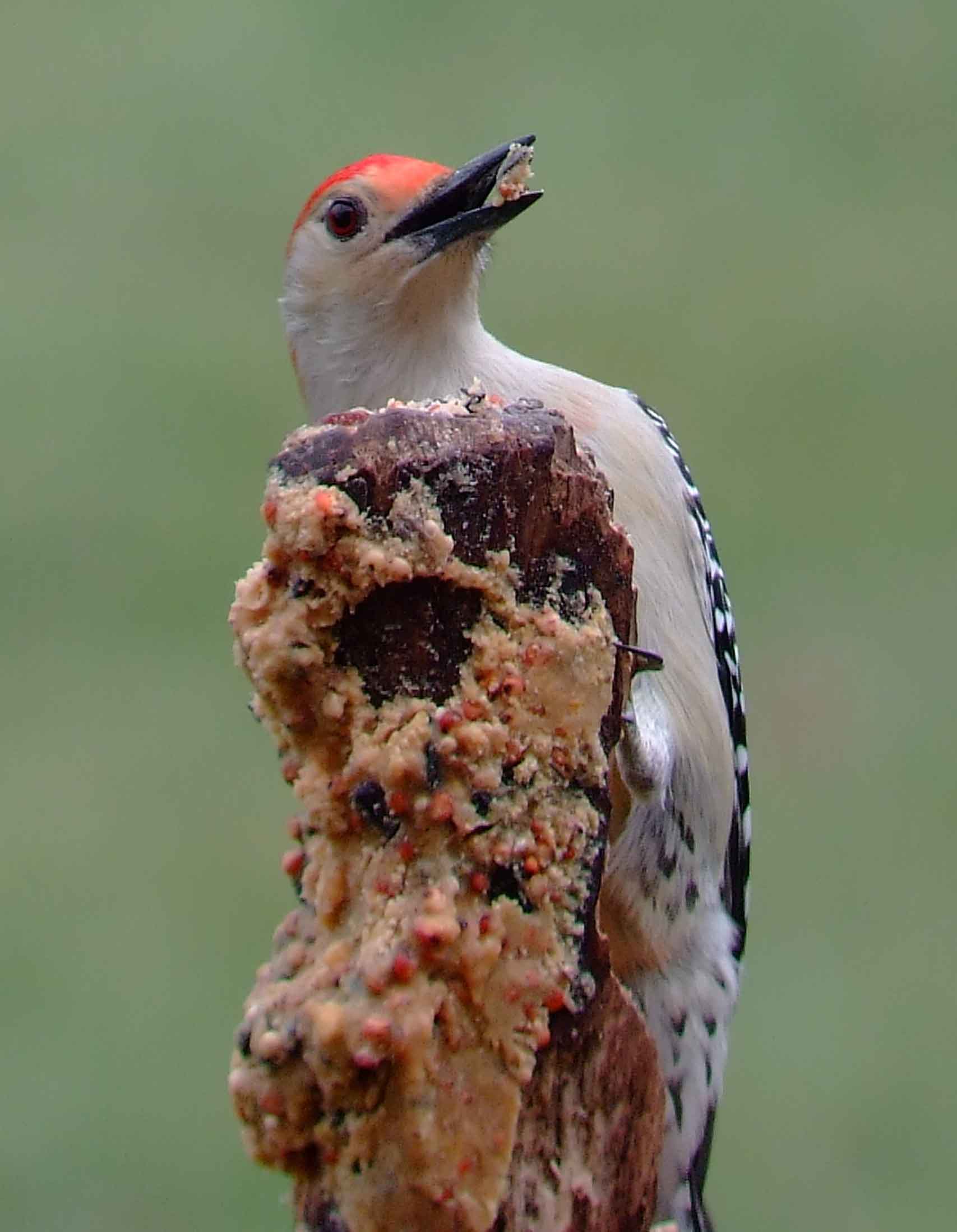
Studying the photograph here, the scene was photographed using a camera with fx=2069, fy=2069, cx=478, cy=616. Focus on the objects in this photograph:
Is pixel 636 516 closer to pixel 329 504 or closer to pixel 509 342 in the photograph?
pixel 329 504

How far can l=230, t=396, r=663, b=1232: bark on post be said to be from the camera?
94.2 inches

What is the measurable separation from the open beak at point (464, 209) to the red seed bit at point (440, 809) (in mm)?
1945

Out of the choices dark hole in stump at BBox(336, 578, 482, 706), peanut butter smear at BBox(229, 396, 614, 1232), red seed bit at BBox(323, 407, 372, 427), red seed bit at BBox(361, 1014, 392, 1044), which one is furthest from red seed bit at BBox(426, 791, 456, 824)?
red seed bit at BBox(323, 407, 372, 427)

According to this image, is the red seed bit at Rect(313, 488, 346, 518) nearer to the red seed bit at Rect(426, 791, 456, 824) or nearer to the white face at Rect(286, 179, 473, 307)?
the red seed bit at Rect(426, 791, 456, 824)

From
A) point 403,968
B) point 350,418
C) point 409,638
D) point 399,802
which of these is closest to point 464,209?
point 350,418

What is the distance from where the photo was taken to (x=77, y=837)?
848 centimetres

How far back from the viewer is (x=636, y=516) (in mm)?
4152

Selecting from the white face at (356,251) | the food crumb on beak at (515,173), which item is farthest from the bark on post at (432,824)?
the white face at (356,251)

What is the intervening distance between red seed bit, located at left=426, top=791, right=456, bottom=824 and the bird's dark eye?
2302mm

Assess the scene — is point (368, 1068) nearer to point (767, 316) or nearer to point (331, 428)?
point (331, 428)

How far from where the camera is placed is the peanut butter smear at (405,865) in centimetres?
239

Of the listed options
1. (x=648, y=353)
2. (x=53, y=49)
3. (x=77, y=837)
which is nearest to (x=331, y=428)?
(x=77, y=837)

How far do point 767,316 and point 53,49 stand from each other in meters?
4.00

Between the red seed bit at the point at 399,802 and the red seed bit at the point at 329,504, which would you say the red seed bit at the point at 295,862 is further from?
the red seed bit at the point at 329,504
